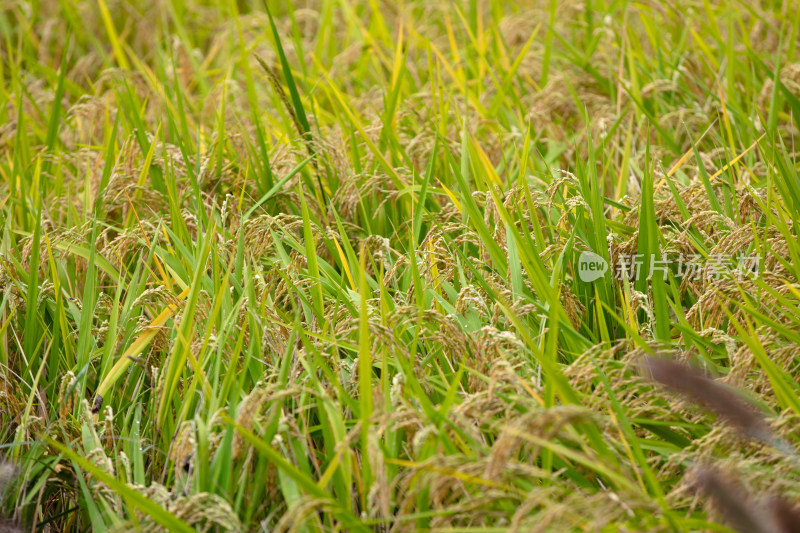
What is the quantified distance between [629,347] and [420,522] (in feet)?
1.84

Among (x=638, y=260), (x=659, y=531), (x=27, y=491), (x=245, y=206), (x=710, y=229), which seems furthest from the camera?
(x=245, y=206)

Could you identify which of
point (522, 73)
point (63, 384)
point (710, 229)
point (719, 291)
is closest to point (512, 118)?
point (522, 73)

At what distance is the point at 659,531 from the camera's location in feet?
3.63

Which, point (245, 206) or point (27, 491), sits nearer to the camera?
point (27, 491)

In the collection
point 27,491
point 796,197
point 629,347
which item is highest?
point 796,197

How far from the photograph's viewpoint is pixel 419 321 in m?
1.46

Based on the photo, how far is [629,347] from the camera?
152cm

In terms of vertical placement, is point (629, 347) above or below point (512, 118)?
below

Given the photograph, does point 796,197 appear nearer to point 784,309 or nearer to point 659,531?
point 784,309

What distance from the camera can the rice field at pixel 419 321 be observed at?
3.99ft

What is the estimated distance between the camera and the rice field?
1216 mm

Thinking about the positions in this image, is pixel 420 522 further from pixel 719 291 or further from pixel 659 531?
pixel 719 291

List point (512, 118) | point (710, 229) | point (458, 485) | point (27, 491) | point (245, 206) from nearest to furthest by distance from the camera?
point (458, 485) < point (27, 491) < point (710, 229) < point (245, 206) < point (512, 118)

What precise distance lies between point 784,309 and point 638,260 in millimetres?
316
